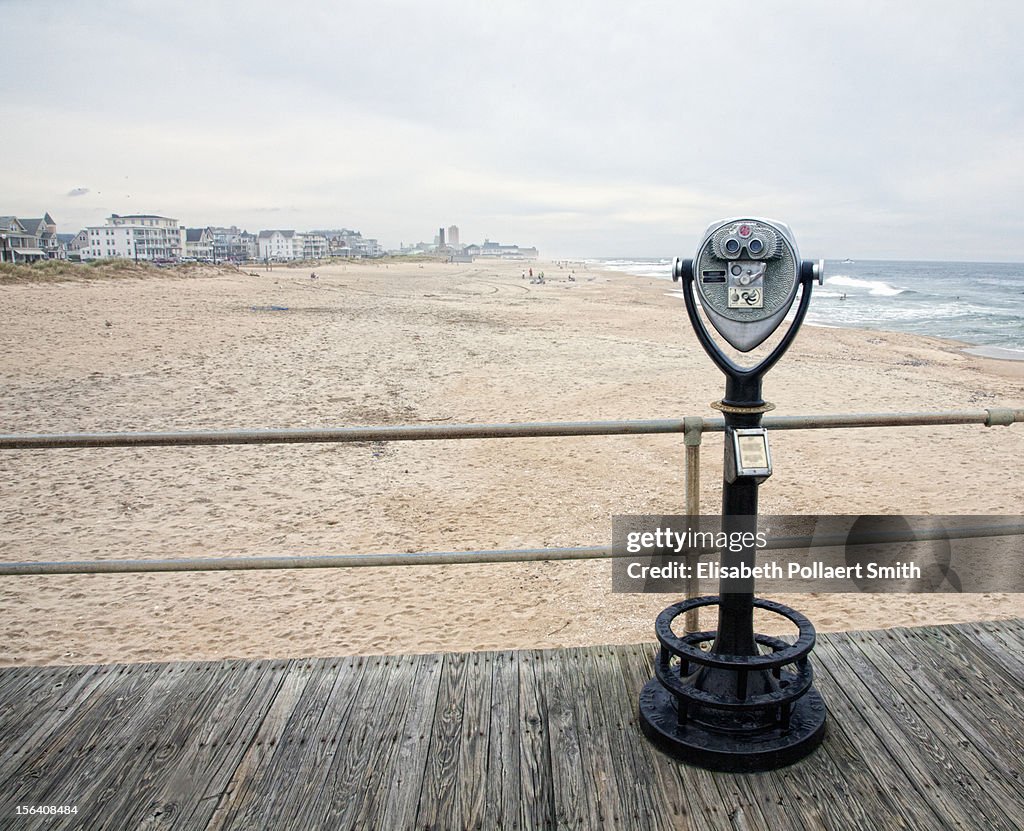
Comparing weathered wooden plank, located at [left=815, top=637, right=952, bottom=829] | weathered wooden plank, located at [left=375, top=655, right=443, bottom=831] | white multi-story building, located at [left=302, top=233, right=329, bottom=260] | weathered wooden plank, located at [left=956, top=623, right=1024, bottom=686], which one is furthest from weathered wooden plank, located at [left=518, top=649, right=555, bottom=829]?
white multi-story building, located at [left=302, top=233, right=329, bottom=260]

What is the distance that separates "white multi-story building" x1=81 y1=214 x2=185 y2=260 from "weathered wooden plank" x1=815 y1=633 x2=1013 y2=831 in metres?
99.9

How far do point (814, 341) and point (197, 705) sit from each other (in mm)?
20438

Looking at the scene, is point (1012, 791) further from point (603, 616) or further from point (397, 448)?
point (397, 448)

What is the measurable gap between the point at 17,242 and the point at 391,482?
7160 cm

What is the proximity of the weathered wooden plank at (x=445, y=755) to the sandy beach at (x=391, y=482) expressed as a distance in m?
2.44

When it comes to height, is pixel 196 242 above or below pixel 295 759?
above

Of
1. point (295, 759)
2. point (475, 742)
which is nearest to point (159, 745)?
point (295, 759)

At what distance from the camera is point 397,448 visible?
31.3 feet

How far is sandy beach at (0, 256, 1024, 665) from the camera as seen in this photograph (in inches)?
217

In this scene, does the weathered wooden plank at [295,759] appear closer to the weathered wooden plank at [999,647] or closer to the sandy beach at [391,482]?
the weathered wooden plank at [999,647]

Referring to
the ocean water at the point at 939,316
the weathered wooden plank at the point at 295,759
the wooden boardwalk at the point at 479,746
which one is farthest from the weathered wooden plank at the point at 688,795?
the ocean water at the point at 939,316

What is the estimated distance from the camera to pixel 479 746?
2.30 meters

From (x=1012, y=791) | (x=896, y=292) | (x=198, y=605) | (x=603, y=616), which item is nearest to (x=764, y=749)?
(x=1012, y=791)

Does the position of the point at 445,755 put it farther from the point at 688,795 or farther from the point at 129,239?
the point at 129,239
